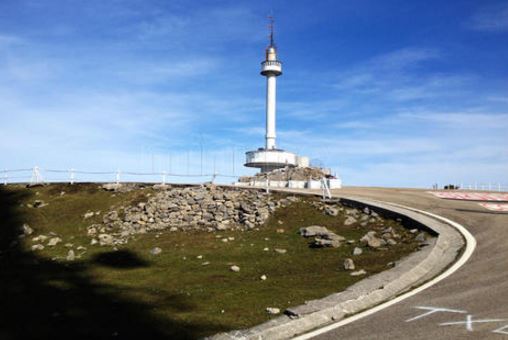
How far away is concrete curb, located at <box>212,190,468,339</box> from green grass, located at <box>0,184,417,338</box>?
2.48 ft

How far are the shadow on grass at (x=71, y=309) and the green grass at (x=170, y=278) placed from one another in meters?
0.03

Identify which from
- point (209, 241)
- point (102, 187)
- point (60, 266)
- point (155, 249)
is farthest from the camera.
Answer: point (102, 187)

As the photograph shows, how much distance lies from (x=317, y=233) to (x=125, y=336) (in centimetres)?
1317

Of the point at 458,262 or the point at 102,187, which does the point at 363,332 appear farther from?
the point at 102,187

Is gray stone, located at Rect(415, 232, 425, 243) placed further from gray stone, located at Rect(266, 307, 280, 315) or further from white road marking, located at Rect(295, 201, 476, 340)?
gray stone, located at Rect(266, 307, 280, 315)

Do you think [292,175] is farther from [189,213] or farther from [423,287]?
[423,287]

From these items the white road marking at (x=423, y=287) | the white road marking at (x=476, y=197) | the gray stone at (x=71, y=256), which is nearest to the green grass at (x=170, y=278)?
the gray stone at (x=71, y=256)

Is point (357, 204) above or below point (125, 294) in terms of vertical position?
above

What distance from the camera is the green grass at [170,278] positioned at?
10.1 m

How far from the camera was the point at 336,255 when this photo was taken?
56.7ft

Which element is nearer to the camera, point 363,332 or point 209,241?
point 363,332

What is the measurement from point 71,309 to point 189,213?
16.4m

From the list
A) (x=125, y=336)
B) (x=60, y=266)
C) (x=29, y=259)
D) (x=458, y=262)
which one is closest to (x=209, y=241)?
(x=60, y=266)

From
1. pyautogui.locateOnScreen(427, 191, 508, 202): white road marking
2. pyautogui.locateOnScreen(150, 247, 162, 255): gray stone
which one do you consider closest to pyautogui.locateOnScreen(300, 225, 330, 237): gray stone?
pyautogui.locateOnScreen(150, 247, 162, 255): gray stone
